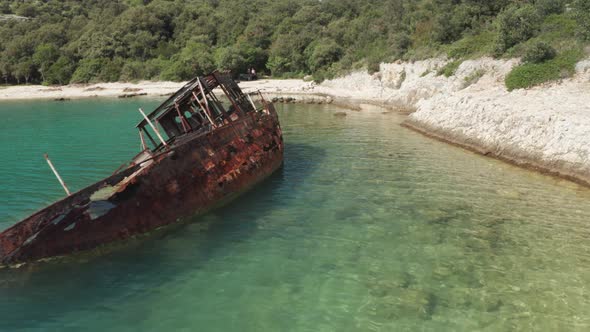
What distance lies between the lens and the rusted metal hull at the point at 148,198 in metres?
8.75

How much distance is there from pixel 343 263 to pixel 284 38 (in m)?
71.6

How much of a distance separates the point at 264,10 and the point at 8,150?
89.3 m

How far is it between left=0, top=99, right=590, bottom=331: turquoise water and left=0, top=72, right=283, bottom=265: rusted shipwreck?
439 mm

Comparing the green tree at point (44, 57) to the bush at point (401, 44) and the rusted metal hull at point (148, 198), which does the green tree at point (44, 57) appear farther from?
the rusted metal hull at point (148, 198)

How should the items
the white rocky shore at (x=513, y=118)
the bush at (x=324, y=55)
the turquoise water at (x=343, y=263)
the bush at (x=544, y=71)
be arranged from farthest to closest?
the bush at (x=324, y=55), the bush at (x=544, y=71), the white rocky shore at (x=513, y=118), the turquoise water at (x=343, y=263)

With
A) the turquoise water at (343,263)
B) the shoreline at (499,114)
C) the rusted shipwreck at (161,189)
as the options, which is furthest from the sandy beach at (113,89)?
the turquoise water at (343,263)

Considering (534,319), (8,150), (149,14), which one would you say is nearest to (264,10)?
(149,14)

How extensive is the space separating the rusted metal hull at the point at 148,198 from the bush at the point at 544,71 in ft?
58.9

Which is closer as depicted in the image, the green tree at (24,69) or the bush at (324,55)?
the bush at (324,55)

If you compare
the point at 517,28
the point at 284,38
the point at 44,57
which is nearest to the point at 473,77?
the point at 517,28

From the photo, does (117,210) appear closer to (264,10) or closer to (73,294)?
(73,294)

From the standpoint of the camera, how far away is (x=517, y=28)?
2819 cm

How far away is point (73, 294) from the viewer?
7988 millimetres

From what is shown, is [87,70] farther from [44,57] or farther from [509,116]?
[509,116]
